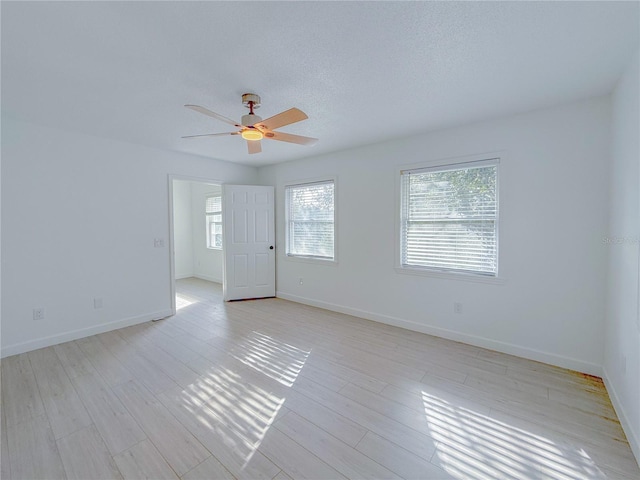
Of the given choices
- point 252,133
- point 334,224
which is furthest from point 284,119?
point 334,224

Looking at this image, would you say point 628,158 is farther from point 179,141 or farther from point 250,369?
point 179,141

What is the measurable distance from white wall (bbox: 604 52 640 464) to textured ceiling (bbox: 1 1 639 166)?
0.32 meters

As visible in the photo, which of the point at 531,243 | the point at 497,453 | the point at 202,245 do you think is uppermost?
the point at 531,243

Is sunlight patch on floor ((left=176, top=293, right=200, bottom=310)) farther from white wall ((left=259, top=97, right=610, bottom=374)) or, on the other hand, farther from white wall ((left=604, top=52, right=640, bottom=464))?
white wall ((left=604, top=52, right=640, bottom=464))

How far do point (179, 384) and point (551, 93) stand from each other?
402 cm

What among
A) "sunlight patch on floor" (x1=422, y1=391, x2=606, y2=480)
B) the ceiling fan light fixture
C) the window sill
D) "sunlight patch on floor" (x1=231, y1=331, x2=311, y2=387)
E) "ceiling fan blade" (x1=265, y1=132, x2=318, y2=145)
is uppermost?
"ceiling fan blade" (x1=265, y1=132, x2=318, y2=145)

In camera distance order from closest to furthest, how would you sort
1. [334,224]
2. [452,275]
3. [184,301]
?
[452,275]
[334,224]
[184,301]

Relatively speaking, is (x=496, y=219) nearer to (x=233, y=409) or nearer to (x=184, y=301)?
(x=233, y=409)

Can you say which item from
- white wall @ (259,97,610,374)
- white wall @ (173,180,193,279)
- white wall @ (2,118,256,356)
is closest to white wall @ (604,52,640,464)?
white wall @ (259,97,610,374)

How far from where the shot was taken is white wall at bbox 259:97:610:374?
245 centimetres

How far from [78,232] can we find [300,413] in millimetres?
3327

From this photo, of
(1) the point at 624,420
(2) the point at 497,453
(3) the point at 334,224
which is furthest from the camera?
(3) the point at 334,224

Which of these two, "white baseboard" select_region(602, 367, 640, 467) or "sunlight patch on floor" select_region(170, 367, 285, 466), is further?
"sunlight patch on floor" select_region(170, 367, 285, 466)

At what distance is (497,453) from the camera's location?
1.63 metres
